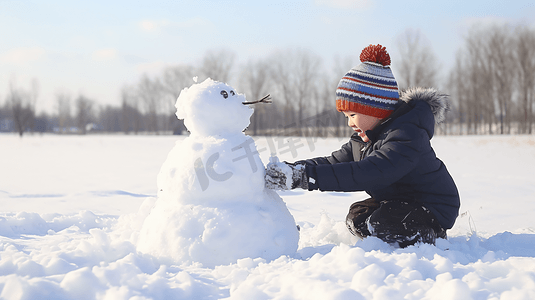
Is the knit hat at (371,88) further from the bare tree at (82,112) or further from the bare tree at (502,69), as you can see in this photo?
the bare tree at (82,112)

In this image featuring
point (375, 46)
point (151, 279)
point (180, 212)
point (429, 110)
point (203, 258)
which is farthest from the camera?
point (375, 46)

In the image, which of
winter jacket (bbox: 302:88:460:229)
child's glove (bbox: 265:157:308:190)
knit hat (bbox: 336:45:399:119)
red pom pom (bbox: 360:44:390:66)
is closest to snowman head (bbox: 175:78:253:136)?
child's glove (bbox: 265:157:308:190)

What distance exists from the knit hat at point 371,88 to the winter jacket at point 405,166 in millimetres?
86

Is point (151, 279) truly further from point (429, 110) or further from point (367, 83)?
point (429, 110)

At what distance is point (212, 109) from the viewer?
2115 mm

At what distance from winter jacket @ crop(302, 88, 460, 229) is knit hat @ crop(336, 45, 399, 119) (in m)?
0.09

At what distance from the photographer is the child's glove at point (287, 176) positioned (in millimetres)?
2008

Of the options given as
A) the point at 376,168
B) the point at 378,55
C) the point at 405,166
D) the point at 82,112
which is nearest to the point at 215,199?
the point at 376,168

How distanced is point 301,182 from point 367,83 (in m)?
0.81

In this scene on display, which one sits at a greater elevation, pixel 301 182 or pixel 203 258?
pixel 301 182

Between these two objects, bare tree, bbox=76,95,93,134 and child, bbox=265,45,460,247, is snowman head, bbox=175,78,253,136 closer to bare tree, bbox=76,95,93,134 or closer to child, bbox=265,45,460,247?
child, bbox=265,45,460,247

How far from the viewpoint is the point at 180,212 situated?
1.99 m

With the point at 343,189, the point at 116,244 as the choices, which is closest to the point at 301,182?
the point at 343,189

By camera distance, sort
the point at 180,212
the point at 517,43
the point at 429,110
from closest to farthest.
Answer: the point at 180,212, the point at 429,110, the point at 517,43
